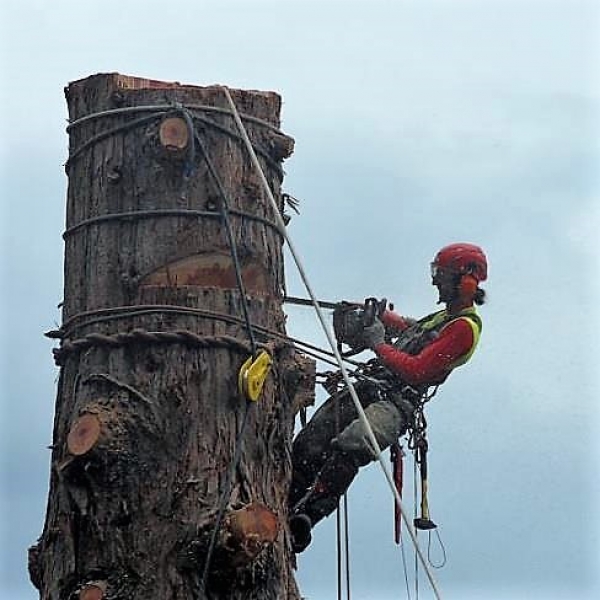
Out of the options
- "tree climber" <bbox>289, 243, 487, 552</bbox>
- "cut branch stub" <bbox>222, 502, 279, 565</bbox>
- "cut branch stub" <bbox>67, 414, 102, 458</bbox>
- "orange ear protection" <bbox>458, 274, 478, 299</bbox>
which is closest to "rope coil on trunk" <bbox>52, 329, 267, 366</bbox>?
"cut branch stub" <bbox>67, 414, 102, 458</bbox>

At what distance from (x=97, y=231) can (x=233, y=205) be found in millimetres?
475

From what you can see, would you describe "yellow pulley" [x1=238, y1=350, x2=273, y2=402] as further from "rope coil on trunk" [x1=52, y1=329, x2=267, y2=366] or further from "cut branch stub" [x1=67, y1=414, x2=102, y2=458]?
"cut branch stub" [x1=67, y1=414, x2=102, y2=458]

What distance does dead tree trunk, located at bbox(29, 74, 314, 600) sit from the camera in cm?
381

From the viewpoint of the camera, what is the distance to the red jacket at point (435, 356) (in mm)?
5062

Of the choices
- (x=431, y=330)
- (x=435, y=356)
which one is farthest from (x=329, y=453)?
(x=431, y=330)

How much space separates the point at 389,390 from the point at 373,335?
0.85 ft

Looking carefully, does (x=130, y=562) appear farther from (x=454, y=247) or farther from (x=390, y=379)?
(x=454, y=247)

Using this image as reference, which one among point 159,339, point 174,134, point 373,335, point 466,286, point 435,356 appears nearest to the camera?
point 159,339

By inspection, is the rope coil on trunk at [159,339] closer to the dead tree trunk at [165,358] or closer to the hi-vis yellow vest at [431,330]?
the dead tree trunk at [165,358]

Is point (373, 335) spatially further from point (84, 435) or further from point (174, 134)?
point (84, 435)

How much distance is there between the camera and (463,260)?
5484mm

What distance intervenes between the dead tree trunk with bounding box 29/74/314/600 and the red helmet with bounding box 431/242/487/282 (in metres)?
Answer: 1.33

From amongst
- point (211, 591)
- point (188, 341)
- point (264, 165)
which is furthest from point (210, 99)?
point (211, 591)

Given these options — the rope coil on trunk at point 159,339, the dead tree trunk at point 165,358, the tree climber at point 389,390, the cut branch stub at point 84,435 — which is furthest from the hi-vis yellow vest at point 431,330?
the cut branch stub at point 84,435
